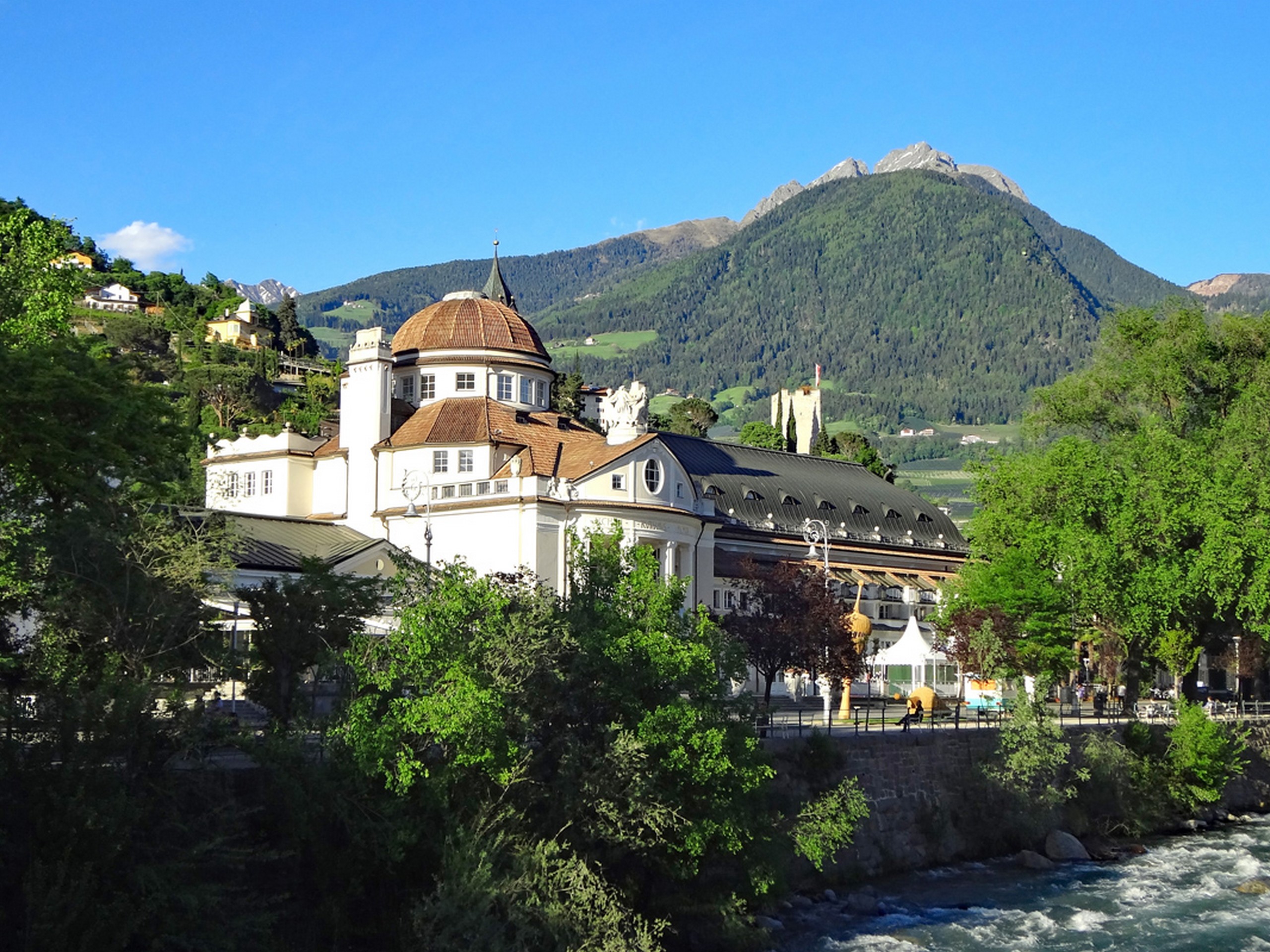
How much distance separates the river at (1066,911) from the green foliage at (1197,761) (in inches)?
222

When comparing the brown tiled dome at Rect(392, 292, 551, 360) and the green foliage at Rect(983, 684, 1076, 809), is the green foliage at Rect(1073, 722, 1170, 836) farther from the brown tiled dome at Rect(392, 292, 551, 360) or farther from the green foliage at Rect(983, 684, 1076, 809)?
the brown tiled dome at Rect(392, 292, 551, 360)

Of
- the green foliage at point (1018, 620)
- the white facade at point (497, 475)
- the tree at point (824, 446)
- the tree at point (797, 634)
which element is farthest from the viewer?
the tree at point (824, 446)

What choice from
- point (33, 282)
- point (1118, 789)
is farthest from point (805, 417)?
point (33, 282)

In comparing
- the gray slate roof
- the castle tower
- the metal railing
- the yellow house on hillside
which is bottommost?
the metal railing

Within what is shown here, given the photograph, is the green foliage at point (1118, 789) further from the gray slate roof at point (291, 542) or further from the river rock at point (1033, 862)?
the gray slate roof at point (291, 542)

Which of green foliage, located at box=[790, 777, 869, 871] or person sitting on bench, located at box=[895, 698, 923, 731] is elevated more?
person sitting on bench, located at box=[895, 698, 923, 731]

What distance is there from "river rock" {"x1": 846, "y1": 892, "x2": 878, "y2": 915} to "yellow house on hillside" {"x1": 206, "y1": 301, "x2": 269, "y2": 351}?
14662 cm

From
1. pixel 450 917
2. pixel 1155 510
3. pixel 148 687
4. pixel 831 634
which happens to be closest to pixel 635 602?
pixel 450 917

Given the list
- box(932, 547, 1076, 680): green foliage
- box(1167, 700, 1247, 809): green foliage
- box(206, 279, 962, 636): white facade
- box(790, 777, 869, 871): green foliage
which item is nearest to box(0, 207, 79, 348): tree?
box(790, 777, 869, 871): green foliage

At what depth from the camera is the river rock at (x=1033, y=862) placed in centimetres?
4278

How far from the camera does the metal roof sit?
7919cm

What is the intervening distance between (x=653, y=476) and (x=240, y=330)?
130 m

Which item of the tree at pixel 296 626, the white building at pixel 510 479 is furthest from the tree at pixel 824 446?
the tree at pixel 296 626

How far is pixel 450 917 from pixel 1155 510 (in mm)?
37900
